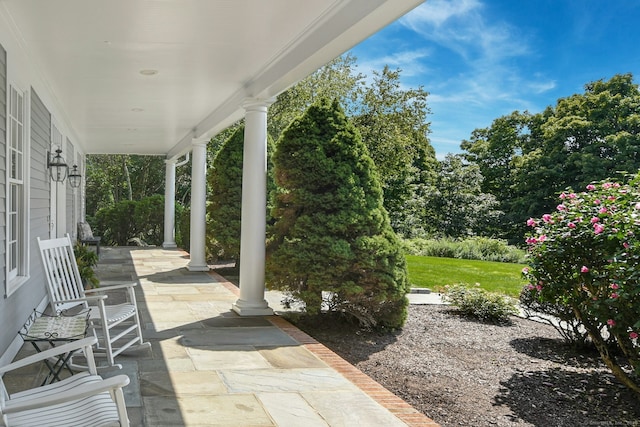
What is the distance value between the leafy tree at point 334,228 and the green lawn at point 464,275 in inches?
121

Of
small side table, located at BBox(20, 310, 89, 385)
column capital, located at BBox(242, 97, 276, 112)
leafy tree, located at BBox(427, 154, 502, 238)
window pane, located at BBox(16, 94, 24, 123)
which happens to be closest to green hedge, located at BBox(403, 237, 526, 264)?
leafy tree, located at BBox(427, 154, 502, 238)

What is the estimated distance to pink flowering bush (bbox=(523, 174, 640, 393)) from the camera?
3.86 meters

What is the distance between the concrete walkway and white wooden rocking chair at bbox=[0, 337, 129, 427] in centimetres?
77

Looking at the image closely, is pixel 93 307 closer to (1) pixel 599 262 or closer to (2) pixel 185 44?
(2) pixel 185 44

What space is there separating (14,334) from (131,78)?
2.96 metres

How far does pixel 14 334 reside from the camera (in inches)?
187

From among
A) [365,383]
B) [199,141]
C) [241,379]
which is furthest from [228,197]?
[365,383]

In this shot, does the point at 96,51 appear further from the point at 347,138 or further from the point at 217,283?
the point at 217,283

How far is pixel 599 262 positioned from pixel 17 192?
4.81 metres

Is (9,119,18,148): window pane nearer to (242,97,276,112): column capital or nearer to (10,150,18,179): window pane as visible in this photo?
(10,150,18,179): window pane

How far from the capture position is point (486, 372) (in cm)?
509

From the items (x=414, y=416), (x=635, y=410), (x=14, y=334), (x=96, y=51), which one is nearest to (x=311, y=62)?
(x=96, y=51)

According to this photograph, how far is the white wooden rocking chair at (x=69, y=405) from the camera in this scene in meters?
2.11

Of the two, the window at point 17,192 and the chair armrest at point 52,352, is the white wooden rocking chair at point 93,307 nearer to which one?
the window at point 17,192
